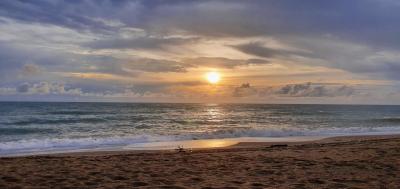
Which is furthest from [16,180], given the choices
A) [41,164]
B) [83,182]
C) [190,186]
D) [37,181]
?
[190,186]

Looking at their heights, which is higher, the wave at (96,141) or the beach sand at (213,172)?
the beach sand at (213,172)

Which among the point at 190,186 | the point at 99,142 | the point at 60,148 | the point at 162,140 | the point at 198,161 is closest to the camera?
the point at 190,186

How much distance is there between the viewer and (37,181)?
8.72 metres

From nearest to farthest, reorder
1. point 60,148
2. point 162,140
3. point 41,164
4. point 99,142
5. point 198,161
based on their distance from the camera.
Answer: point 41,164 → point 198,161 → point 60,148 → point 99,142 → point 162,140

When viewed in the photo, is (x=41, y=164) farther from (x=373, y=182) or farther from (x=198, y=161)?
(x=373, y=182)

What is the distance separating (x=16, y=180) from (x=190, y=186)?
3793mm

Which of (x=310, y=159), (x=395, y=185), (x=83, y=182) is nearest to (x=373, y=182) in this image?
(x=395, y=185)

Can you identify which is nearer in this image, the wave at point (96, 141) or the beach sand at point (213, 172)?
the beach sand at point (213, 172)

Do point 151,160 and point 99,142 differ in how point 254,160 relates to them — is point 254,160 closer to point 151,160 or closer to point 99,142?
point 151,160

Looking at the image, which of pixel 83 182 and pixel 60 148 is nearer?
pixel 83 182

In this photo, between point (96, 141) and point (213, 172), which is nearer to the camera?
point (213, 172)

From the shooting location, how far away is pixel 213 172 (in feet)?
33.6

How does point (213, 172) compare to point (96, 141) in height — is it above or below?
above

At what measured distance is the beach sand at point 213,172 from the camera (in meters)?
8.64
